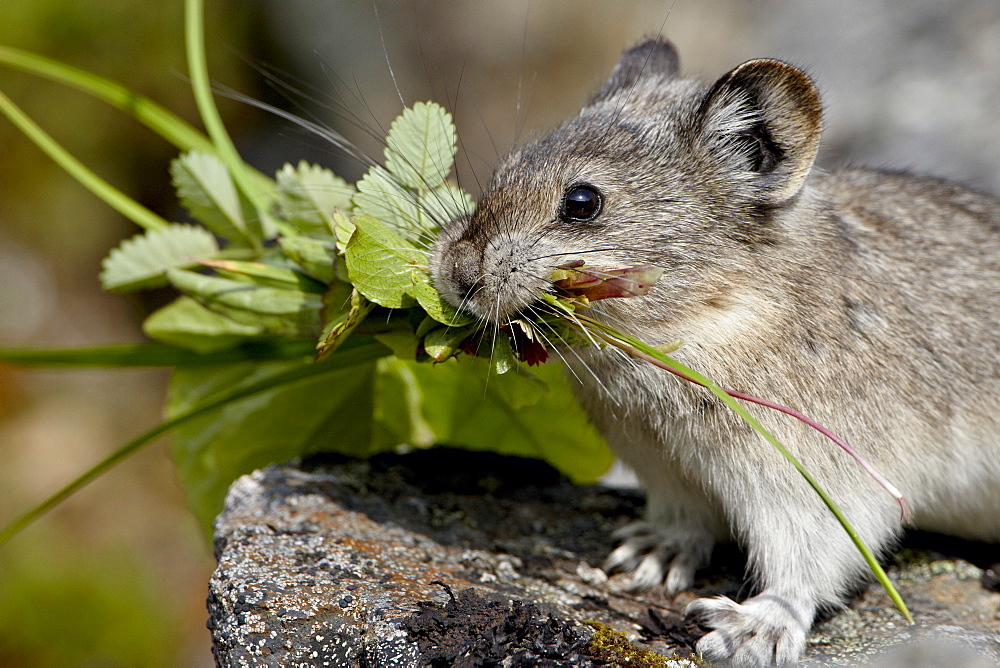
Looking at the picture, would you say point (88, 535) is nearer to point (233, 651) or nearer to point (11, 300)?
point (11, 300)

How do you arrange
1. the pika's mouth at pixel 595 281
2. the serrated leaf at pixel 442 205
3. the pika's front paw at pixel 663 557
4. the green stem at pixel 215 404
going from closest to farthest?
the pika's mouth at pixel 595 281 < the serrated leaf at pixel 442 205 < the pika's front paw at pixel 663 557 < the green stem at pixel 215 404

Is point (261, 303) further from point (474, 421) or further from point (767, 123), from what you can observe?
point (767, 123)

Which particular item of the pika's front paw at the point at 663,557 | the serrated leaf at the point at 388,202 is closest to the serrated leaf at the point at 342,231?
the serrated leaf at the point at 388,202

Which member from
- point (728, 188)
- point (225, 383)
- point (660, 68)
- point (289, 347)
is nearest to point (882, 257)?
point (728, 188)

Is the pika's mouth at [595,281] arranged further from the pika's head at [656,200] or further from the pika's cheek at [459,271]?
the pika's cheek at [459,271]

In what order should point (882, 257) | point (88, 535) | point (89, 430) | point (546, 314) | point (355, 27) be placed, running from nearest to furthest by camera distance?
point (546, 314)
point (882, 257)
point (88, 535)
point (89, 430)
point (355, 27)

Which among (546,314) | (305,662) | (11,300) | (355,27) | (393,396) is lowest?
(305,662)
